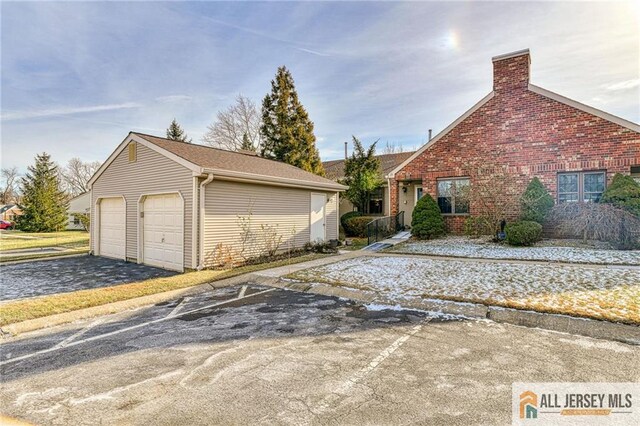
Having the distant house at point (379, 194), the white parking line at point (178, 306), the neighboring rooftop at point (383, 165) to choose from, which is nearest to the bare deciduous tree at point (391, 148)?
the neighboring rooftop at point (383, 165)

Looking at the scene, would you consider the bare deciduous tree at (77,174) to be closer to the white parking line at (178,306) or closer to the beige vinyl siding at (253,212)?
the beige vinyl siding at (253,212)

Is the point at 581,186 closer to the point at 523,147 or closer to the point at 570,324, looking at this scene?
the point at 523,147

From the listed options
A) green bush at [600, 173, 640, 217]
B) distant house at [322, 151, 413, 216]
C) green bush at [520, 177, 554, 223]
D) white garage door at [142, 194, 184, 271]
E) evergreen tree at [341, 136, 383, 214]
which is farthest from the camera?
distant house at [322, 151, 413, 216]

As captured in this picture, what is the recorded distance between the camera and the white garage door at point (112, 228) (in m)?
12.5

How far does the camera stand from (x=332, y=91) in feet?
58.2

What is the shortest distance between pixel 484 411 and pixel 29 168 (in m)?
39.3

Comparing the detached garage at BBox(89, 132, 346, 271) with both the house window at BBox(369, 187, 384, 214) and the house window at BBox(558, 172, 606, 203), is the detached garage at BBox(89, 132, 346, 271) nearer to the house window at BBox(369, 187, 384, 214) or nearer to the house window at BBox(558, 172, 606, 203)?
the house window at BBox(369, 187, 384, 214)

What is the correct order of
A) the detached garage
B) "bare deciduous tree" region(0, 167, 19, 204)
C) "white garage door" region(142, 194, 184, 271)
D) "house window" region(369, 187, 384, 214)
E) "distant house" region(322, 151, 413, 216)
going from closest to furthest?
the detached garage
"white garage door" region(142, 194, 184, 271)
"distant house" region(322, 151, 413, 216)
"house window" region(369, 187, 384, 214)
"bare deciduous tree" region(0, 167, 19, 204)

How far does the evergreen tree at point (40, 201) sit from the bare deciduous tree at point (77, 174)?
24.3 meters

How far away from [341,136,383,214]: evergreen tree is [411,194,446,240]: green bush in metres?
5.30

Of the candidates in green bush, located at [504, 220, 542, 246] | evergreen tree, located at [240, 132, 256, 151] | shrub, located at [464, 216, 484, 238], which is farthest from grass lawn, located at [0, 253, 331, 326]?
evergreen tree, located at [240, 132, 256, 151]

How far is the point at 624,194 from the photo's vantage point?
10.6 m

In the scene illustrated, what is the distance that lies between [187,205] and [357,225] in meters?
10.9

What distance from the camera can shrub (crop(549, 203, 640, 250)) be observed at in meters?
10.4
